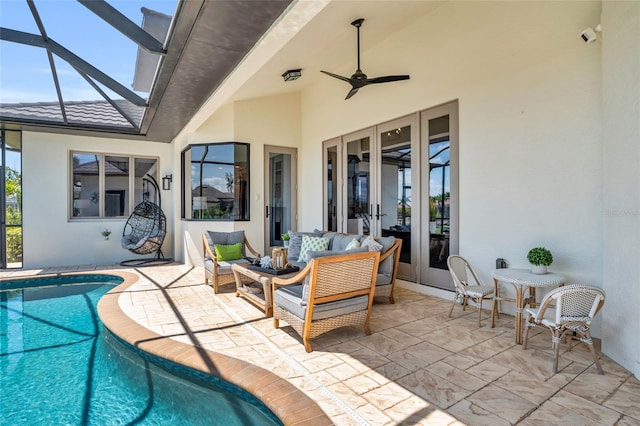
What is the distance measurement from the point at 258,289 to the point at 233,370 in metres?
2.16

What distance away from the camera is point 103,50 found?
445 centimetres

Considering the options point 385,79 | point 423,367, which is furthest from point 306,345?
point 385,79

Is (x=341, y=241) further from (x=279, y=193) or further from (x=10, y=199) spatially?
(x=10, y=199)

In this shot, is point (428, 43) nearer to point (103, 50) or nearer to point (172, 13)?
point (172, 13)

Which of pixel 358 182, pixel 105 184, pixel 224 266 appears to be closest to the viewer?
pixel 224 266

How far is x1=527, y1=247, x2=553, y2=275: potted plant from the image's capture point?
344 centimetres

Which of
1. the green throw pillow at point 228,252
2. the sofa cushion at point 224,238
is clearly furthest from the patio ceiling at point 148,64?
the green throw pillow at point 228,252

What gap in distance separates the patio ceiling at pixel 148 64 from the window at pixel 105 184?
0.91m

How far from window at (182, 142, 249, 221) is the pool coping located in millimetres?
3561

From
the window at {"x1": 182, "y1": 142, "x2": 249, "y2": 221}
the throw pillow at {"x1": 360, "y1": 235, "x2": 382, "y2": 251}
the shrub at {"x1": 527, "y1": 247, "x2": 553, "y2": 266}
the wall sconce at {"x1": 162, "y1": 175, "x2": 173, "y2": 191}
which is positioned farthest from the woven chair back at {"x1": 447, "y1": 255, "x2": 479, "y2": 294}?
the wall sconce at {"x1": 162, "y1": 175, "x2": 173, "y2": 191}

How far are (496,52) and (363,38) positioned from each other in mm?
2257

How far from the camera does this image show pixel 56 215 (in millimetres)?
7527

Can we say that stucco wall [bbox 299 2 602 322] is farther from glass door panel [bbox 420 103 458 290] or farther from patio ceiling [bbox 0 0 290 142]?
patio ceiling [bbox 0 0 290 142]

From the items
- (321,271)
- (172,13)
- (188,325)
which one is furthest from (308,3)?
(188,325)
